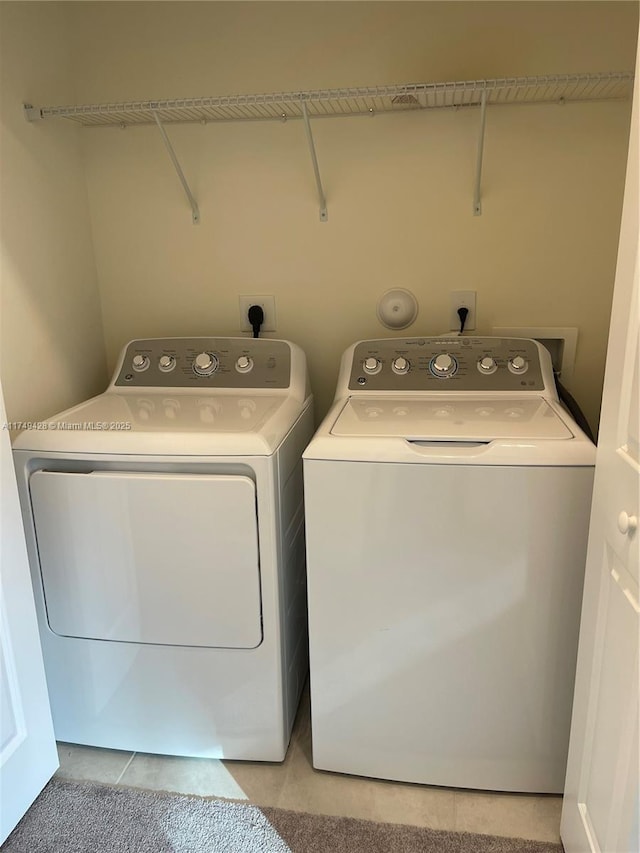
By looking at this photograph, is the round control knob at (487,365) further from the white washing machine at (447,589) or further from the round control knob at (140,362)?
the round control knob at (140,362)

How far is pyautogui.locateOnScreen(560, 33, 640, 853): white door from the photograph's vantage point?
0.98 metres

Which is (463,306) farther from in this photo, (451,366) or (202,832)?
(202,832)

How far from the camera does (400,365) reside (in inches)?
69.5

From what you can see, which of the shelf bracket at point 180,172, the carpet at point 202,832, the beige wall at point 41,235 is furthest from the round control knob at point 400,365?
the carpet at point 202,832

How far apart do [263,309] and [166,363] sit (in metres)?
0.37

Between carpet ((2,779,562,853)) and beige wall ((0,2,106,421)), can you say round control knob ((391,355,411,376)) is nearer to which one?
beige wall ((0,2,106,421))

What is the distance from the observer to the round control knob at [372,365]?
1.78 m

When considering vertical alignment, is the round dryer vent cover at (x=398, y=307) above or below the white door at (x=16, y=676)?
above

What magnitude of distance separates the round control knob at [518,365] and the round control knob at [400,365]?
0.28 m

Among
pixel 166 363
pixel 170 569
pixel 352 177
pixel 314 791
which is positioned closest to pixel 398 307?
pixel 352 177

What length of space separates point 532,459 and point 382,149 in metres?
1.10

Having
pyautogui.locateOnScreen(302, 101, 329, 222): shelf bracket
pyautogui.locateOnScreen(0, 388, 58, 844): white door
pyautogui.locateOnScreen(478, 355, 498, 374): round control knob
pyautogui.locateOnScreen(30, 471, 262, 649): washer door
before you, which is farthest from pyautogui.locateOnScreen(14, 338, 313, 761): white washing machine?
pyautogui.locateOnScreen(302, 101, 329, 222): shelf bracket

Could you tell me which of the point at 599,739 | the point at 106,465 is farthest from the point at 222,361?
the point at 599,739

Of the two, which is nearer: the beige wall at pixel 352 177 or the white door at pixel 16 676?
the white door at pixel 16 676
